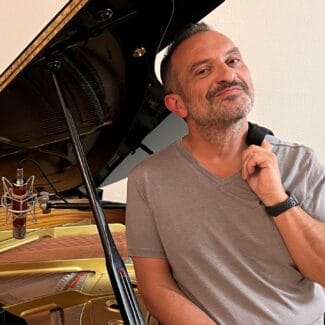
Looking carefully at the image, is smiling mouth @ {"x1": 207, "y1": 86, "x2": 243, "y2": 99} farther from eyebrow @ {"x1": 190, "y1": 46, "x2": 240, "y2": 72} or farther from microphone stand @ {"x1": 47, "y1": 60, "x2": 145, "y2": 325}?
microphone stand @ {"x1": 47, "y1": 60, "x2": 145, "y2": 325}

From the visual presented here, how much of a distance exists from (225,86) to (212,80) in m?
0.04

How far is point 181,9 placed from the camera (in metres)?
1.34

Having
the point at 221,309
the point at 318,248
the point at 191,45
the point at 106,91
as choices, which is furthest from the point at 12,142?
the point at 318,248

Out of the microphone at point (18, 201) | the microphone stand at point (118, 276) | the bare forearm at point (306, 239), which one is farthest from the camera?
the microphone at point (18, 201)

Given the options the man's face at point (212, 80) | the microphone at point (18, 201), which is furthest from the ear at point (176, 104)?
the microphone at point (18, 201)

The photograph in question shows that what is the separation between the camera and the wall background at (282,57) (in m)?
2.53

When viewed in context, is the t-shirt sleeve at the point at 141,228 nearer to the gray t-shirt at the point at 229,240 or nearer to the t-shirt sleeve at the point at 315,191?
the gray t-shirt at the point at 229,240

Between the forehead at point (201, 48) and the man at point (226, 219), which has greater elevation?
the forehead at point (201, 48)

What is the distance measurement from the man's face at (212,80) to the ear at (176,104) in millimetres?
14

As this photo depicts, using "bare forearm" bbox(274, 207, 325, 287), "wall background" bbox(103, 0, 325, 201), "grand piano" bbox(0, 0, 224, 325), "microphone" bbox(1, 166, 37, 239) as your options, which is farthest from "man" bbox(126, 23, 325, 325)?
"wall background" bbox(103, 0, 325, 201)

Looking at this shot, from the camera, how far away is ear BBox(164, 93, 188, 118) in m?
1.29

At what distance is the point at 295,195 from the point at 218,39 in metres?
0.44

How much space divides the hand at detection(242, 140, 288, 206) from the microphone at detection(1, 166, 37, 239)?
32.2 inches

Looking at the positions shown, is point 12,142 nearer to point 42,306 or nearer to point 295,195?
point 42,306
